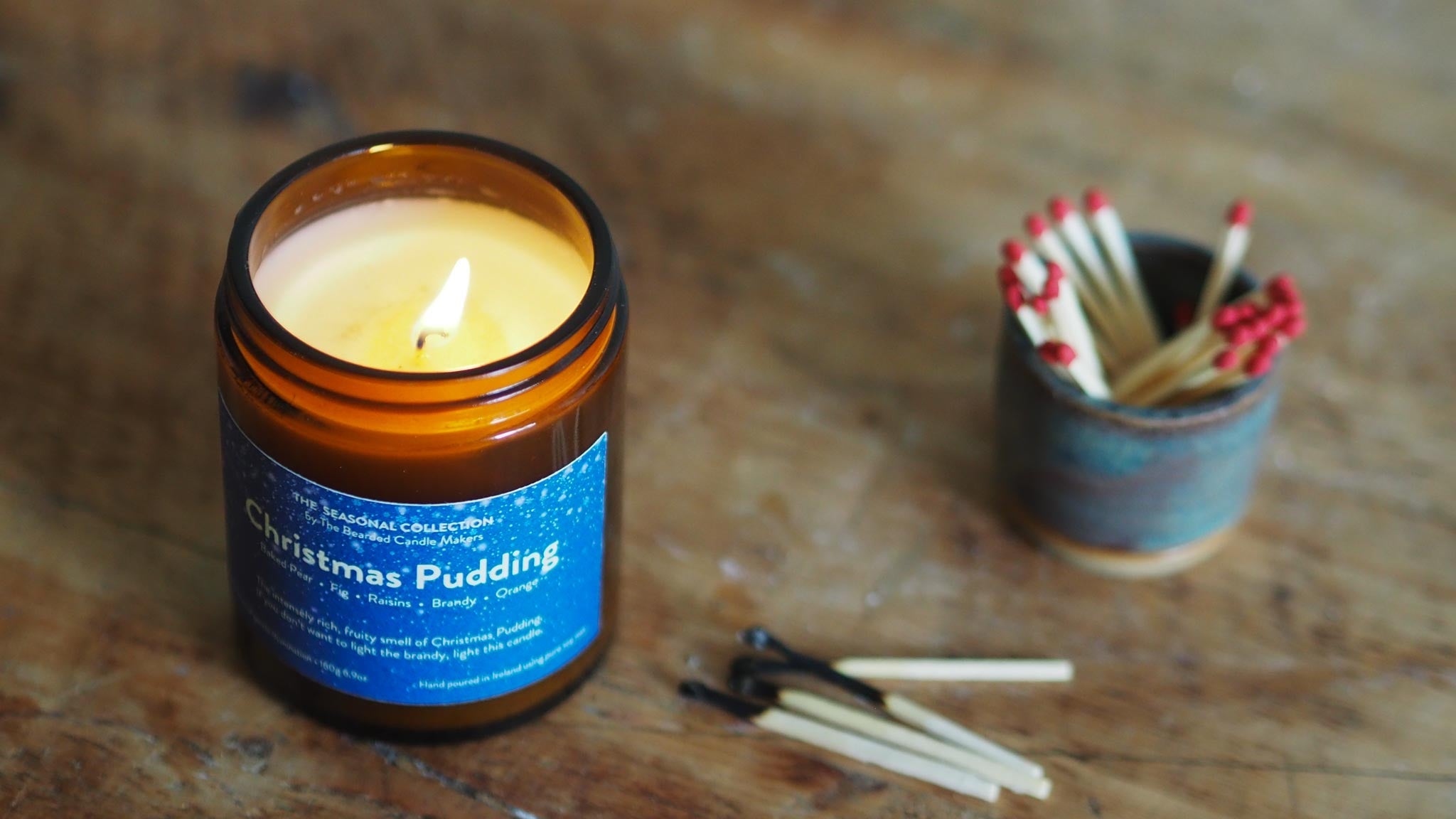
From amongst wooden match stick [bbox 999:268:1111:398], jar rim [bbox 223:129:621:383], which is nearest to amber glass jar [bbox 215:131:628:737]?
jar rim [bbox 223:129:621:383]

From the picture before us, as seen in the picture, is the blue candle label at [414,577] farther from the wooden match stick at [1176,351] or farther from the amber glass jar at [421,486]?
the wooden match stick at [1176,351]

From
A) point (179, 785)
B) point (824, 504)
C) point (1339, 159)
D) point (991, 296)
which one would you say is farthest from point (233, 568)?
point (1339, 159)

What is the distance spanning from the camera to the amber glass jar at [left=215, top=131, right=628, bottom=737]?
16.3 inches

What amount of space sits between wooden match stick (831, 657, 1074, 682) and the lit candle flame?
0.60 feet

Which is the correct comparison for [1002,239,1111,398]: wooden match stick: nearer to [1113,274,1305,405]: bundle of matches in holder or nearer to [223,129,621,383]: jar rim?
[1113,274,1305,405]: bundle of matches in holder

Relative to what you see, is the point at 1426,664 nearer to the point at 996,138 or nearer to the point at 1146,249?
the point at 1146,249

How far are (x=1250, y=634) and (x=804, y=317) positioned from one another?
0.23 metres

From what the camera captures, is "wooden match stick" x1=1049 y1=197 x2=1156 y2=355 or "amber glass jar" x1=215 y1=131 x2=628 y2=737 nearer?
"amber glass jar" x1=215 y1=131 x2=628 y2=737

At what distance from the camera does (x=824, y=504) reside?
60 centimetres

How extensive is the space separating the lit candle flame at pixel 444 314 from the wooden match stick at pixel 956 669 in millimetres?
183

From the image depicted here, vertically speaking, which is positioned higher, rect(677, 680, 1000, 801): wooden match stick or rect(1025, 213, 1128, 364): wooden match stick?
rect(1025, 213, 1128, 364): wooden match stick

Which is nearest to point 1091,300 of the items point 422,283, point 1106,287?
point 1106,287

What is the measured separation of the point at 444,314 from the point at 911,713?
0.21m

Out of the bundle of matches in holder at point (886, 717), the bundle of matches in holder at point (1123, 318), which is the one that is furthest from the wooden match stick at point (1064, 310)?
the bundle of matches in holder at point (886, 717)
